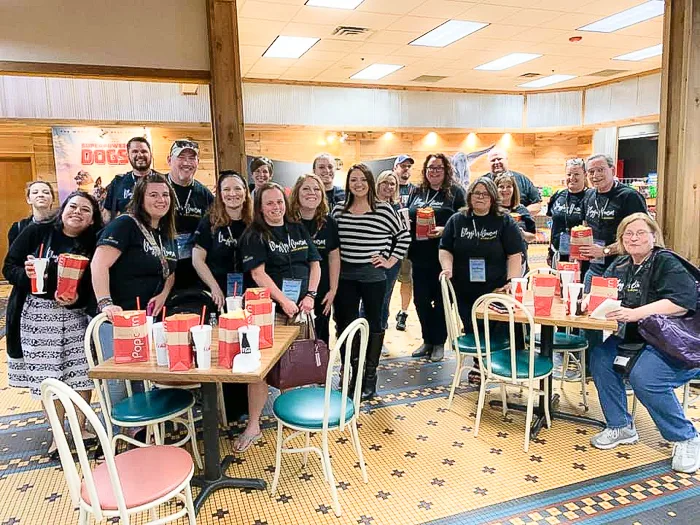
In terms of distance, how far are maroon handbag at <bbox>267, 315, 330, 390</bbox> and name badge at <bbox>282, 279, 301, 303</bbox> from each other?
Answer: 14.0 inches

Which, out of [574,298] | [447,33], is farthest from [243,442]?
[447,33]

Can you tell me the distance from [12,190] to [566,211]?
28.0 ft

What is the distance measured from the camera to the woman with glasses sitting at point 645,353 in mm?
2717

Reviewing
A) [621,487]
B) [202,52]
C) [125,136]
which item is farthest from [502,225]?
[125,136]

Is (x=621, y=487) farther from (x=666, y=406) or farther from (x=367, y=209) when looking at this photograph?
(x=367, y=209)

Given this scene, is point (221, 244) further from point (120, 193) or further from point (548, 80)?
point (548, 80)

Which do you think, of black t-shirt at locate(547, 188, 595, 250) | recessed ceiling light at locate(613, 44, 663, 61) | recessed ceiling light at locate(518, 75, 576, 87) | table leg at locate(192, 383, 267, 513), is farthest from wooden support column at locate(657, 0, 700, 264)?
recessed ceiling light at locate(518, 75, 576, 87)

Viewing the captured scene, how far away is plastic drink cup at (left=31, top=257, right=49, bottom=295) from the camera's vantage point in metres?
2.75

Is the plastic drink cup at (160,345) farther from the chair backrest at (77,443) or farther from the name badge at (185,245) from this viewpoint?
the name badge at (185,245)

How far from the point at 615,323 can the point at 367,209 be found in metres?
1.65

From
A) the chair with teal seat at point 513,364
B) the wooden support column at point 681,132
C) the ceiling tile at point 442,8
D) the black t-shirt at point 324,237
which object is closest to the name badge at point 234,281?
the black t-shirt at point 324,237

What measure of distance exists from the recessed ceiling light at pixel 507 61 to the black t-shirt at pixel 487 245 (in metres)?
4.98

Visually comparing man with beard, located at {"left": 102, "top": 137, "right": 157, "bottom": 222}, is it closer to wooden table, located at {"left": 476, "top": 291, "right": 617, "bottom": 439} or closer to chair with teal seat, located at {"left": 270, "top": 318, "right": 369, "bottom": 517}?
chair with teal seat, located at {"left": 270, "top": 318, "right": 369, "bottom": 517}

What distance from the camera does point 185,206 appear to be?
11.0 feet
